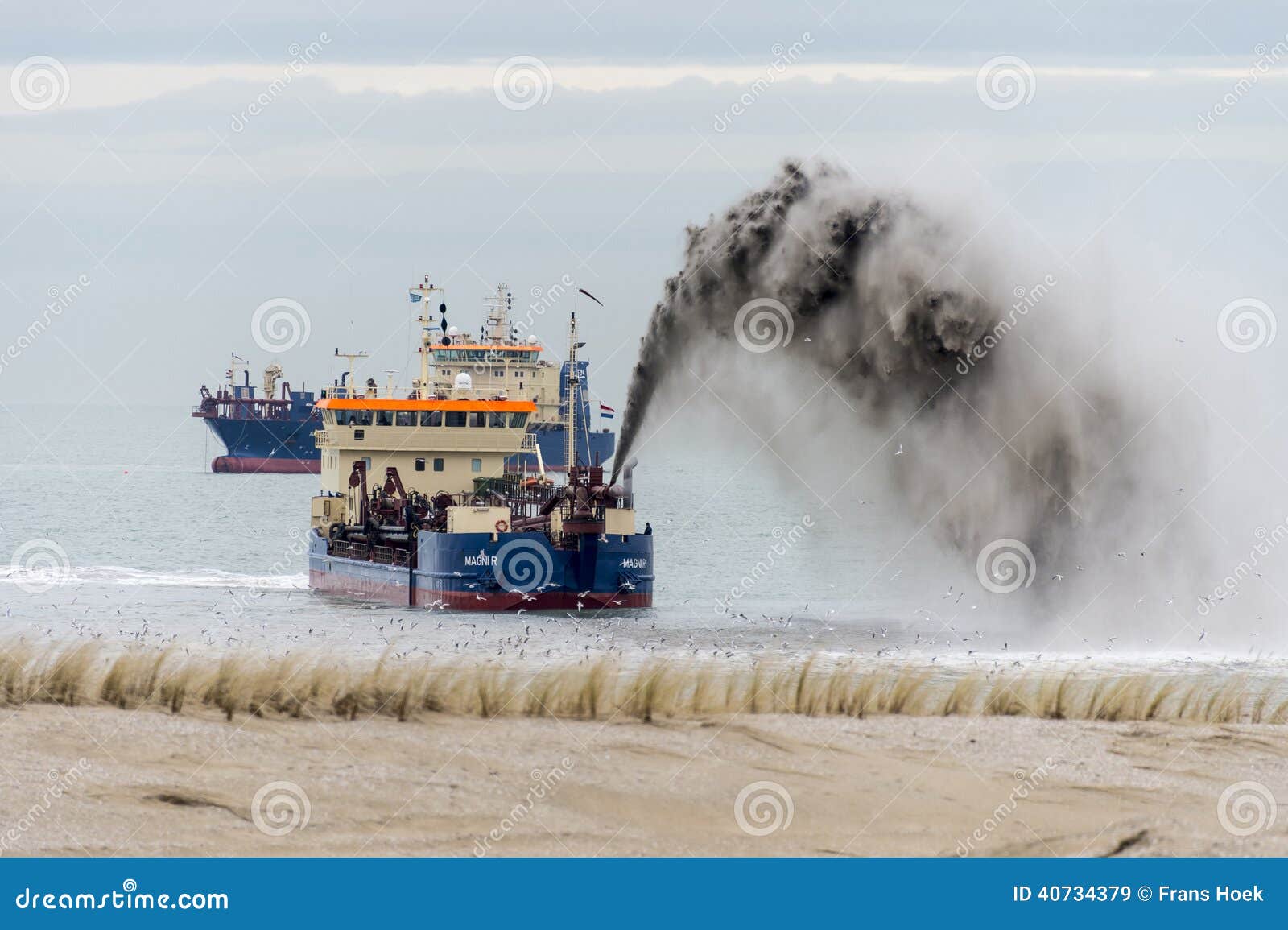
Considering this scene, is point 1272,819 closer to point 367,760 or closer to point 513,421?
point 367,760

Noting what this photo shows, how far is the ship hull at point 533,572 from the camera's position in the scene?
44438 millimetres

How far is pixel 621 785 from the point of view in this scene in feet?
66.3

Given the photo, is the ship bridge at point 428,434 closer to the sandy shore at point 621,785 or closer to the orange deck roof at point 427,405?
the orange deck roof at point 427,405

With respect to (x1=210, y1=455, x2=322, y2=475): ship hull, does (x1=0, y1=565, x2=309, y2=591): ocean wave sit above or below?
below

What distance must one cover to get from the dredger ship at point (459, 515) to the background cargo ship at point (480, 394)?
42.0 m

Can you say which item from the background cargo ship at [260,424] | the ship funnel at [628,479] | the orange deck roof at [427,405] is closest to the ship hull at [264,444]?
the background cargo ship at [260,424]

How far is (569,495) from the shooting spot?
1747 inches

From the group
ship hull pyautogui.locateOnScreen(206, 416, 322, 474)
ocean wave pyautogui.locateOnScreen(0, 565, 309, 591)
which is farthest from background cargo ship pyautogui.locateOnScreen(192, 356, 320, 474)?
ocean wave pyautogui.locateOnScreen(0, 565, 309, 591)

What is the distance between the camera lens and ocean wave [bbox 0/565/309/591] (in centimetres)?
5641

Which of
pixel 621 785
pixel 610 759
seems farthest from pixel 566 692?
pixel 621 785

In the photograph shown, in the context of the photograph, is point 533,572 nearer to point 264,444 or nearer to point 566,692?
point 566,692

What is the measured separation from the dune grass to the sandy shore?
58 centimetres

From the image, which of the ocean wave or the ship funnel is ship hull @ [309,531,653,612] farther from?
the ocean wave

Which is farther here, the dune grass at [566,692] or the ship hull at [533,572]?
the ship hull at [533,572]
